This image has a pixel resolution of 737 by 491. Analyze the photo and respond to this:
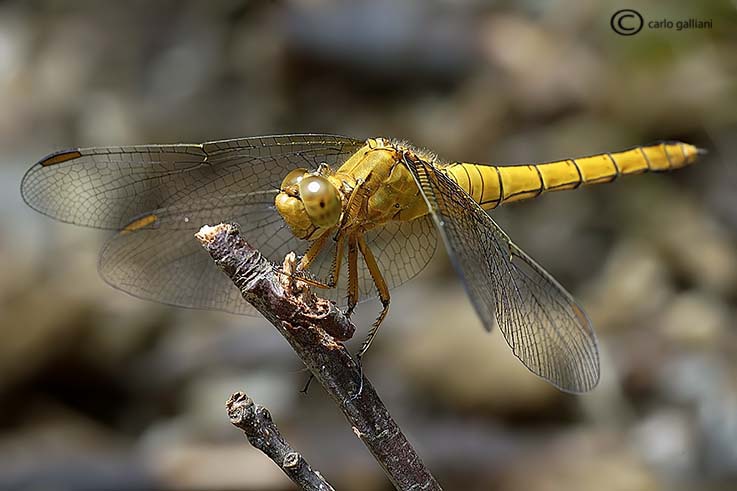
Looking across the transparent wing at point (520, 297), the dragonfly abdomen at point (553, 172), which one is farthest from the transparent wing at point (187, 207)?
the transparent wing at point (520, 297)

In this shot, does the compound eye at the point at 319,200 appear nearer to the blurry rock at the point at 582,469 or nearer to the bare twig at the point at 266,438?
the bare twig at the point at 266,438

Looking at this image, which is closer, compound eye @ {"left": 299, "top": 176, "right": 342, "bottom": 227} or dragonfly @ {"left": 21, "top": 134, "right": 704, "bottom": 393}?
compound eye @ {"left": 299, "top": 176, "right": 342, "bottom": 227}

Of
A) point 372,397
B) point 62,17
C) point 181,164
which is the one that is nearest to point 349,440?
point 181,164

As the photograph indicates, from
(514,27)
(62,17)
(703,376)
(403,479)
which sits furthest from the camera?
(62,17)

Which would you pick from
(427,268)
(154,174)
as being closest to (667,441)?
(427,268)

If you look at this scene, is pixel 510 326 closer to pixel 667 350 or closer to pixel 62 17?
pixel 667 350

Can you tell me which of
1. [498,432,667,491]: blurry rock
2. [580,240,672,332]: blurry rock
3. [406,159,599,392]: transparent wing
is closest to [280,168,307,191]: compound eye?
[406,159,599,392]: transparent wing

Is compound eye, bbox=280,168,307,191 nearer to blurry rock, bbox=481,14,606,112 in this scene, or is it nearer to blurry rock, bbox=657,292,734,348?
blurry rock, bbox=657,292,734,348
